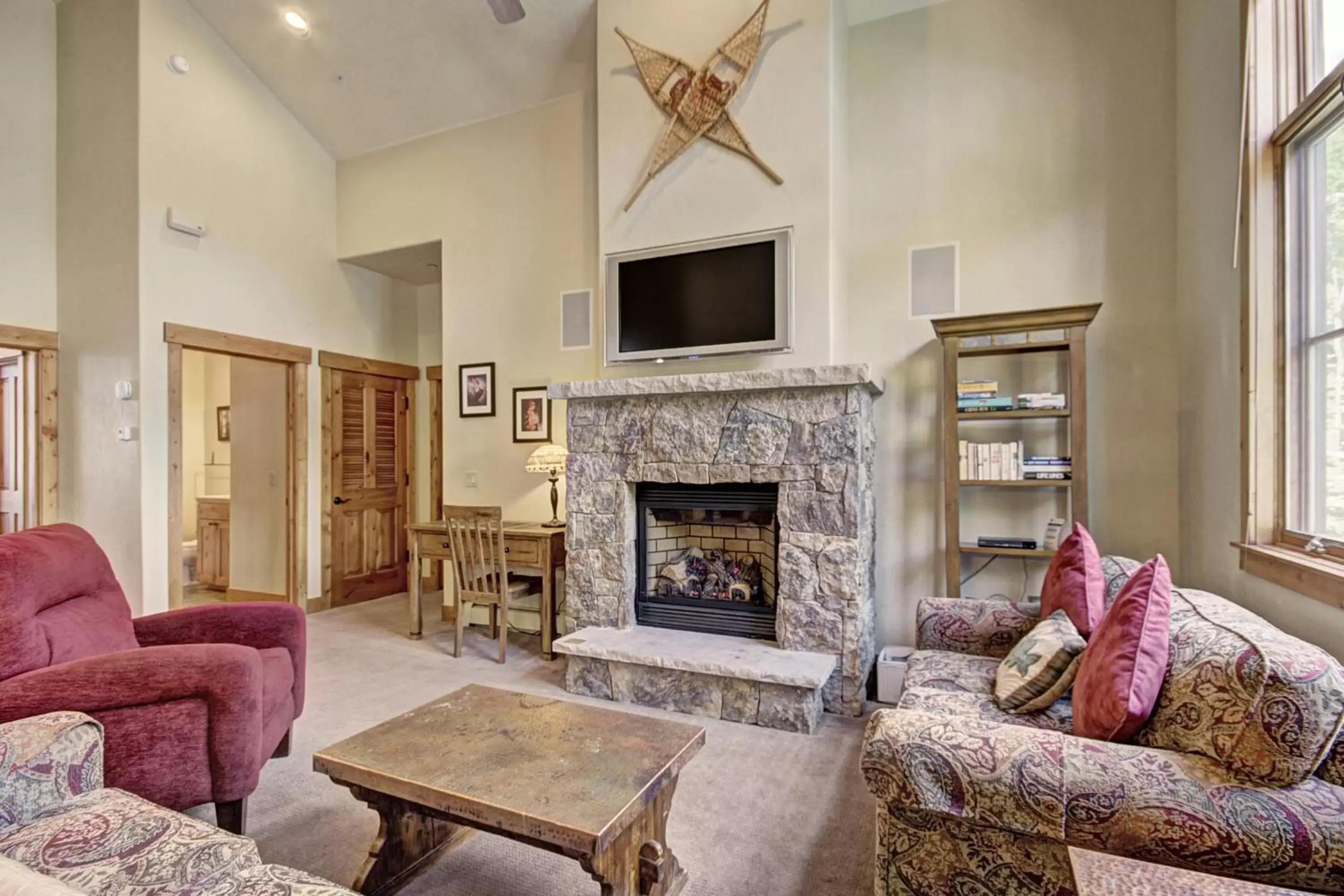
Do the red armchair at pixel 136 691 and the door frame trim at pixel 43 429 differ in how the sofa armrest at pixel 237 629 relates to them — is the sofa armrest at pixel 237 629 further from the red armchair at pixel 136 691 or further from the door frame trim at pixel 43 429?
the door frame trim at pixel 43 429

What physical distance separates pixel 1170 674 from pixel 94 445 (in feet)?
19.2

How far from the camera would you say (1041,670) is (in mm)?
1917

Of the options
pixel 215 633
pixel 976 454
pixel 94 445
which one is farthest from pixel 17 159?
pixel 976 454

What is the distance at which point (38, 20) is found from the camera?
4387 millimetres

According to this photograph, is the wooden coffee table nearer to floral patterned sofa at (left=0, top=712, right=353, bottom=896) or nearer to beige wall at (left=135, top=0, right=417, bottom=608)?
floral patterned sofa at (left=0, top=712, right=353, bottom=896)

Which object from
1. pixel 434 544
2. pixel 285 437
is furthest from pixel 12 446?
pixel 434 544

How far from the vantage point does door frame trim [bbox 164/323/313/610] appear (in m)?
4.24

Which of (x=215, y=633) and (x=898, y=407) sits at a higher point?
(x=898, y=407)

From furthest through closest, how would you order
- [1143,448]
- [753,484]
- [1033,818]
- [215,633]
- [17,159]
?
1. [17,159]
2. [753,484]
3. [1143,448]
4. [215,633]
5. [1033,818]

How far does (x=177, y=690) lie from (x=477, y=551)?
2139mm

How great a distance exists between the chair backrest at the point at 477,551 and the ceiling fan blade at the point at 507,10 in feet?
8.62

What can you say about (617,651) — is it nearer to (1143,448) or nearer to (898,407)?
(898,407)

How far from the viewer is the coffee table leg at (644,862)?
151cm

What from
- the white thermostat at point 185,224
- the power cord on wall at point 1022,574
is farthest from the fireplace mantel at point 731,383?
the white thermostat at point 185,224
